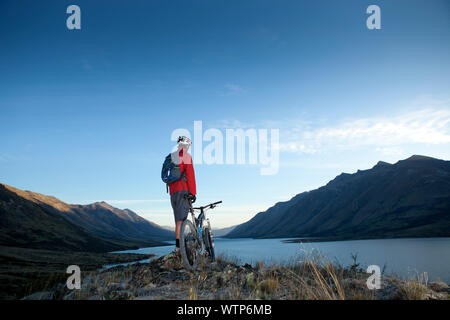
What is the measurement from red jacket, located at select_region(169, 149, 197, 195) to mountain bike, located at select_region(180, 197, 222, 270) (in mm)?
326

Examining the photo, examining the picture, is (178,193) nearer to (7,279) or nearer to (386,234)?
(7,279)

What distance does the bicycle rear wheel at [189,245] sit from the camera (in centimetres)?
670

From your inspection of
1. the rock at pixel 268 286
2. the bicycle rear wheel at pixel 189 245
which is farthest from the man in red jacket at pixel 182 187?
the rock at pixel 268 286

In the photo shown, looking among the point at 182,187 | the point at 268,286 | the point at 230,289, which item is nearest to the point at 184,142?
the point at 182,187

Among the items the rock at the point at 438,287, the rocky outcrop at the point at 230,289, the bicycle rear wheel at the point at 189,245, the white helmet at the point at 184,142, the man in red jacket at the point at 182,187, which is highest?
the white helmet at the point at 184,142

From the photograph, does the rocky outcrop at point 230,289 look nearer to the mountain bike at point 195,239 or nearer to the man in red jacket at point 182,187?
the mountain bike at point 195,239

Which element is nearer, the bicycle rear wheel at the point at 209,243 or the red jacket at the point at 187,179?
the red jacket at the point at 187,179

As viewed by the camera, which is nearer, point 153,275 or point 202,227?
point 153,275

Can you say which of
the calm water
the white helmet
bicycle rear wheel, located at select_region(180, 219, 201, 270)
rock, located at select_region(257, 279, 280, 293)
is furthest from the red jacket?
the calm water

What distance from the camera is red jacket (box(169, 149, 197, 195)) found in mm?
7457

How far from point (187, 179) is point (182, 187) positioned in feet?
0.87
